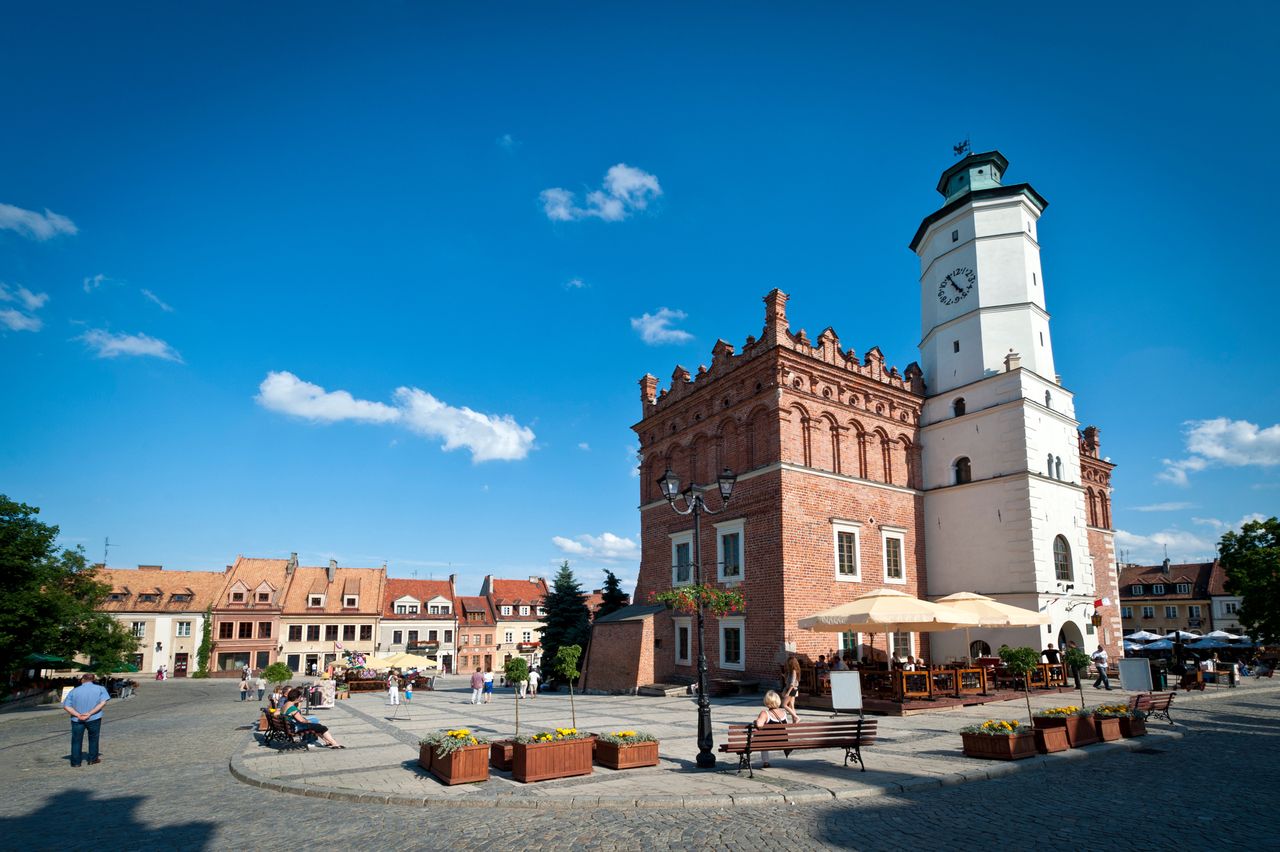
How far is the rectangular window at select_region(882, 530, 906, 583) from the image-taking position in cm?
2695

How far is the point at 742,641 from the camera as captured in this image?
24.7 metres

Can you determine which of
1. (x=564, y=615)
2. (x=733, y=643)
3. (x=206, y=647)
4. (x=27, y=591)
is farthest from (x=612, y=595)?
(x=206, y=647)

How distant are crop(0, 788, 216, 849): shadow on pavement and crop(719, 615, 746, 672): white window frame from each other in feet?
59.9

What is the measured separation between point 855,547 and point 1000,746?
14.7 m

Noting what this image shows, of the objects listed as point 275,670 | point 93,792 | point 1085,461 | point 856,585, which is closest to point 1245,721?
point 856,585

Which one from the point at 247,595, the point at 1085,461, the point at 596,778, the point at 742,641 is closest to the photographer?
the point at 596,778

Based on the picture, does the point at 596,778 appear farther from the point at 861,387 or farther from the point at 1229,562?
the point at 1229,562

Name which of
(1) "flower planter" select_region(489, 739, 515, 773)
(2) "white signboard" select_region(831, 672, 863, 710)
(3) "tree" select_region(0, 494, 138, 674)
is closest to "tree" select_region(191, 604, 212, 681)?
(3) "tree" select_region(0, 494, 138, 674)

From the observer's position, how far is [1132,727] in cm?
1391

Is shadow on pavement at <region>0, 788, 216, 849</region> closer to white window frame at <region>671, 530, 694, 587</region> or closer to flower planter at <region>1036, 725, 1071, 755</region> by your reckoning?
flower planter at <region>1036, 725, 1071, 755</region>

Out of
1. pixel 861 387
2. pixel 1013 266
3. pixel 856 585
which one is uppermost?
pixel 1013 266

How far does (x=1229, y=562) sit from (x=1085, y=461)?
10612 millimetres

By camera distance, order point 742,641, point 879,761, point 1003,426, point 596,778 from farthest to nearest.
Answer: point 1003,426, point 742,641, point 879,761, point 596,778

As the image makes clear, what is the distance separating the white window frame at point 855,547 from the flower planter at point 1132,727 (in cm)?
1132
